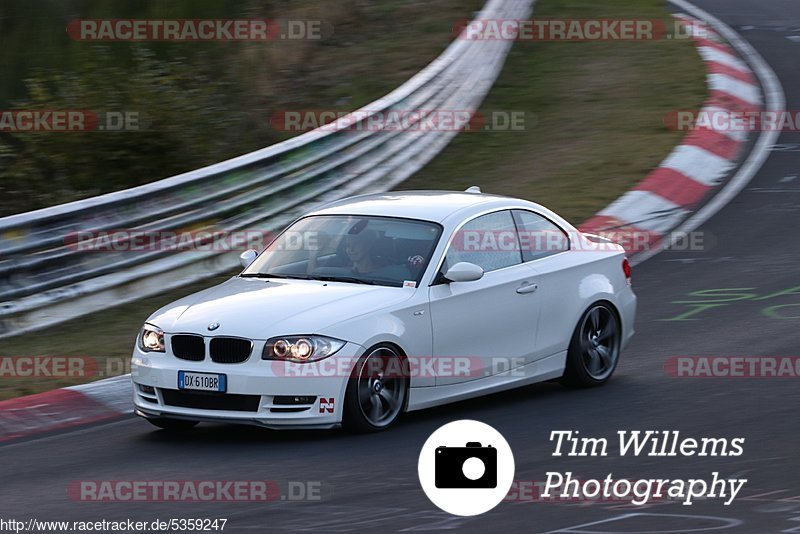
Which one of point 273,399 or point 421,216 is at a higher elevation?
point 421,216

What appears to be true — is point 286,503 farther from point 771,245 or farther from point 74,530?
point 771,245

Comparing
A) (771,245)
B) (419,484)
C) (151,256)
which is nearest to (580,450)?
(419,484)

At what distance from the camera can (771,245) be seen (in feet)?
45.1

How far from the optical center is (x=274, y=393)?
782cm

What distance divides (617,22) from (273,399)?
655 inches

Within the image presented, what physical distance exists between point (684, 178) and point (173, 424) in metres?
8.97

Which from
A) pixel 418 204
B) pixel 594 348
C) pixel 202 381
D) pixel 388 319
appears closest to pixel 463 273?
pixel 388 319

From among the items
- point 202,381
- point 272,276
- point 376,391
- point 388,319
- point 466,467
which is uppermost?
point 272,276

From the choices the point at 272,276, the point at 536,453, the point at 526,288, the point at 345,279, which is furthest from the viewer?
the point at 526,288

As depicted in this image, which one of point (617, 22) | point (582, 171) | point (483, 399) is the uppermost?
point (617, 22)

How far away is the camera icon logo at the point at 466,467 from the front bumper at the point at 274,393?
0.76 m

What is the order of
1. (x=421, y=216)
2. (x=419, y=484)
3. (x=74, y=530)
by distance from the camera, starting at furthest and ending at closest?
(x=421, y=216) < (x=419, y=484) < (x=74, y=530)

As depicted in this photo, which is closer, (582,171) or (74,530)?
(74,530)

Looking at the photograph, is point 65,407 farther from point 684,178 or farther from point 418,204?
point 684,178
